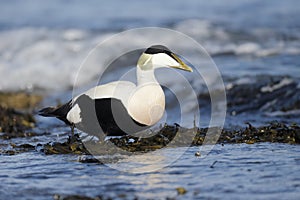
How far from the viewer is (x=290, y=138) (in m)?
5.96

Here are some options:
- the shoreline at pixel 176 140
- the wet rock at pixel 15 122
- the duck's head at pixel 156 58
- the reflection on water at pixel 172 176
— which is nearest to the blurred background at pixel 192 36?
the shoreline at pixel 176 140

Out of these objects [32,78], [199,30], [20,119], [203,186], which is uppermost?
[199,30]

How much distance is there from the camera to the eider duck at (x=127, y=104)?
5.44 metres

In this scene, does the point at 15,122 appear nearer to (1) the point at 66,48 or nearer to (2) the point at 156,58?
(2) the point at 156,58

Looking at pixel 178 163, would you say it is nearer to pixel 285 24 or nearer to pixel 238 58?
pixel 238 58

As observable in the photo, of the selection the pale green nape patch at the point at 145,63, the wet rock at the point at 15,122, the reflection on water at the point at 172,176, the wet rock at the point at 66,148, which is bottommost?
the reflection on water at the point at 172,176

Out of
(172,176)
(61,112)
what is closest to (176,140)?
(61,112)

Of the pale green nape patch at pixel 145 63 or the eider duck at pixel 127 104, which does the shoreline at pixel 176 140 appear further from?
the pale green nape patch at pixel 145 63

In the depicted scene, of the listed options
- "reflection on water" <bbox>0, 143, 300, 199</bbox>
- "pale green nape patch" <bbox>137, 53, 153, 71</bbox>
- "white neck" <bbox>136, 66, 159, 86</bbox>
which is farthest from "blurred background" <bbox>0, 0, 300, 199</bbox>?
"pale green nape patch" <bbox>137, 53, 153, 71</bbox>

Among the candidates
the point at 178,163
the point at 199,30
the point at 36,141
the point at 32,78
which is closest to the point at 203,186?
the point at 178,163

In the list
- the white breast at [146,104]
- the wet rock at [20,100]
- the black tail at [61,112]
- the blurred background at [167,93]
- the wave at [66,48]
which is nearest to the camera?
the blurred background at [167,93]

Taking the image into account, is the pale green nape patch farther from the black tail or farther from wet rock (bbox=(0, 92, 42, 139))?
wet rock (bbox=(0, 92, 42, 139))

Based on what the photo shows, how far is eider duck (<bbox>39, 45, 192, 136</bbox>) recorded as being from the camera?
17.8 ft

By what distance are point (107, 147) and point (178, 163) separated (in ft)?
3.06
